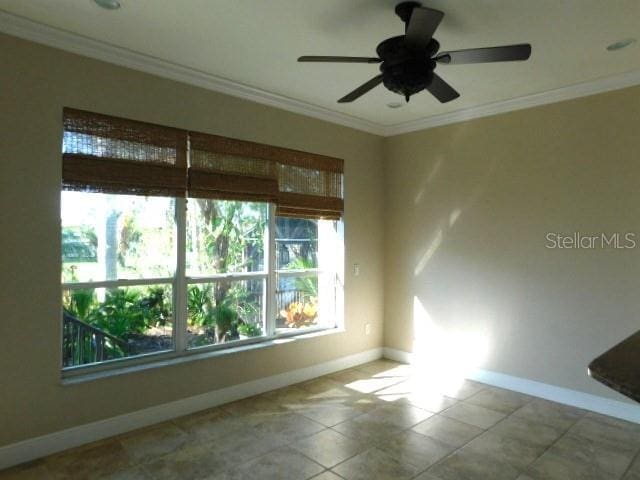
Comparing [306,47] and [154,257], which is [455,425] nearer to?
[154,257]

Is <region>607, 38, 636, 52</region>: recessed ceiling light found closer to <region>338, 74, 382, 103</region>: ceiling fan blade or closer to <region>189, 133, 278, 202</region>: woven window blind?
<region>338, 74, 382, 103</region>: ceiling fan blade

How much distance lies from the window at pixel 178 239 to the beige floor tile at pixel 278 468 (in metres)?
1.19

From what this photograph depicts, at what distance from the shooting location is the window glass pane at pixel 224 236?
3613mm

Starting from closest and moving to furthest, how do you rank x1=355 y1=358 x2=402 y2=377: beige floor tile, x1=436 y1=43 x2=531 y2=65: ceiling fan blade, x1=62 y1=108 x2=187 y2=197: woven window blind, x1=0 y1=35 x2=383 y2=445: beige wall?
x1=436 y1=43 x2=531 y2=65: ceiling fan blade < x1=0 y1=35 x2=383 y2=445: beige wall < x1=62 y1=108 x2=187 y2=197: woven window blind < x1=355 y1=358 x2=402 y2=377: beige floor tile

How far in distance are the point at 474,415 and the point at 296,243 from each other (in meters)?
2.24

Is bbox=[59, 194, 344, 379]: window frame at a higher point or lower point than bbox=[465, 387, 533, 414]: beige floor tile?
higher

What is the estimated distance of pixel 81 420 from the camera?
9.62ft

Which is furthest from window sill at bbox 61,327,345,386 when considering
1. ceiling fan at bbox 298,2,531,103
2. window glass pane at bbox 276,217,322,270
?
ceiling fan at bbox 298,2,531,103

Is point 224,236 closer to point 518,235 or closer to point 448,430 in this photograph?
point 448,430

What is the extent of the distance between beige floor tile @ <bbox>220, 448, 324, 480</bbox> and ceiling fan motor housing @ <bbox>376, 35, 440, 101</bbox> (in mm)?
2347

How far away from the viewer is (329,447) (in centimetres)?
295

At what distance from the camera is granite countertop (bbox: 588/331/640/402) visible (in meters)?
1.07

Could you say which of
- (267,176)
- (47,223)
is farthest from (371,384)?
(47,223)

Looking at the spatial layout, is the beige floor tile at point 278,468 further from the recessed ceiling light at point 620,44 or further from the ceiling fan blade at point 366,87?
the recessed ceiling light at point 620,44
